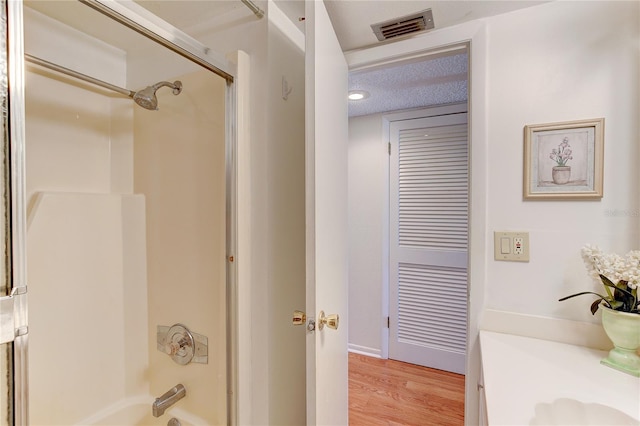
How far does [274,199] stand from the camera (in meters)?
1.24

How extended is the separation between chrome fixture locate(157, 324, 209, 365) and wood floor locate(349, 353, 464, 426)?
1133 mm

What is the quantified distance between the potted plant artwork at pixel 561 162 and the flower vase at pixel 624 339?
48 cm

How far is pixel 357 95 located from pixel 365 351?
7.28 feet

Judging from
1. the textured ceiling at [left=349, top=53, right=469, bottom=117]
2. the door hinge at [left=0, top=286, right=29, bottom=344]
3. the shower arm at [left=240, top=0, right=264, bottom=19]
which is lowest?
the door hinge at [left=0, top=286, right=29, bottom=344]

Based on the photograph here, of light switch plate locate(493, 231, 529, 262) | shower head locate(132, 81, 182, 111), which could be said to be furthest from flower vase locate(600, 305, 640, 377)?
shower head locate(132, 81, 182, 111)

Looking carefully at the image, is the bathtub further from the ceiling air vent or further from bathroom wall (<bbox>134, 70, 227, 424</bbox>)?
the ceiling air vent

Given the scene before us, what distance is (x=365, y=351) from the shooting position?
2.66 metres

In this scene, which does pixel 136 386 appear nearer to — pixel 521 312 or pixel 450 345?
pixel 521 312

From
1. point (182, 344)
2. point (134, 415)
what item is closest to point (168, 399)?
point (182, 344)

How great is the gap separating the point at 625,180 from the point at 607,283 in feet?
1.29

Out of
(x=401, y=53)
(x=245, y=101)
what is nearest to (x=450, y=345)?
(x=401, y=53)

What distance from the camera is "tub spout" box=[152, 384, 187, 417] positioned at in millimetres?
1330

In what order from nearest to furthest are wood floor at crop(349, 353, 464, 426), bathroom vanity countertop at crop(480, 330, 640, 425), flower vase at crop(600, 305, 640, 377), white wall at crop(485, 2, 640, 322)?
bathroom vanity countertop at crop(480, 330, 640, 425), flower vase at crop(600, 305, 640, 377), white wall at crop(485, 2, 640, 322), wood floor at crop(349, 353, 464, 426)

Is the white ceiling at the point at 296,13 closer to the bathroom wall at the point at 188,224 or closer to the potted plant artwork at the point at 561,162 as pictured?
the bathroom wall at the point at 188,224
